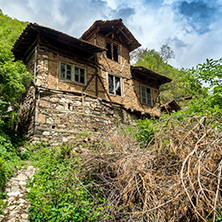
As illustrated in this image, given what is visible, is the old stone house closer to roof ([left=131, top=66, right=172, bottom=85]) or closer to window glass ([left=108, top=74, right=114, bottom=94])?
window glass ([left=108, top=74, right=114, bottom=94])

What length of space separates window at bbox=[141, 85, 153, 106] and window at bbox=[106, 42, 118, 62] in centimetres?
297

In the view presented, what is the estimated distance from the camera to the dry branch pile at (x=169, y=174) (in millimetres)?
3588

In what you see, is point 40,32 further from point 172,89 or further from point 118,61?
point 172,89

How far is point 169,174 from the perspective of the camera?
14.4 feet

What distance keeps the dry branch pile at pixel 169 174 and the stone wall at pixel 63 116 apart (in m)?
3.93

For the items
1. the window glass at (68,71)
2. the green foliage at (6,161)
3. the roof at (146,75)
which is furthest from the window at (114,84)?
the green foliage at (6,161)

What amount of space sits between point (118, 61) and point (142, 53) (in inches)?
644

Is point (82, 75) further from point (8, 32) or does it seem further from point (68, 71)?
point (8, 32)

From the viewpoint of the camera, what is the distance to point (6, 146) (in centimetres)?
812

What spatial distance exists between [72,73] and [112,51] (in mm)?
4262

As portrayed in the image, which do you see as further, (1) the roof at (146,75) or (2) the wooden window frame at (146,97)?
(2) the wooden window frame at (146,97)

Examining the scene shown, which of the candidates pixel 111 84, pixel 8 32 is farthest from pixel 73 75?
pixel 8 32

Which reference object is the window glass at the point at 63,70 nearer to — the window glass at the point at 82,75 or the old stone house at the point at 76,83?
the old stone house at the point at 76,83

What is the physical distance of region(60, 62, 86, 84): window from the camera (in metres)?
11.4
